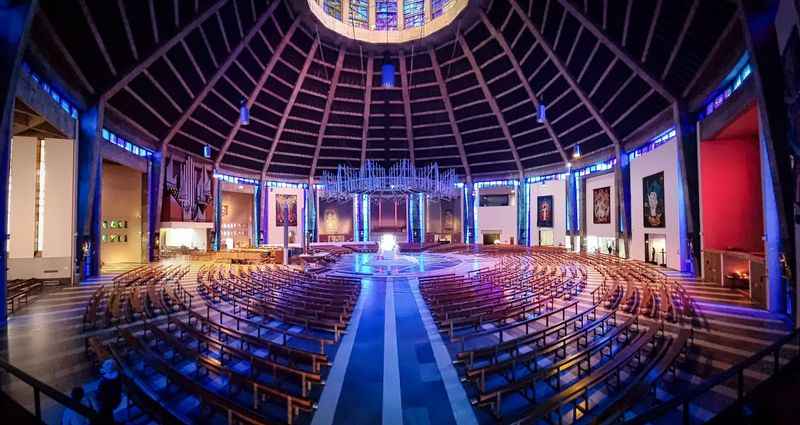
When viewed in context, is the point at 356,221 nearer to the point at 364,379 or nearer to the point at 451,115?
the point at 451,115

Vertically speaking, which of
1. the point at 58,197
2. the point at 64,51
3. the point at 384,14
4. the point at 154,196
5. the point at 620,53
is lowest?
the point at 58,197

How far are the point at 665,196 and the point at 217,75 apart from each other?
25.0 meters

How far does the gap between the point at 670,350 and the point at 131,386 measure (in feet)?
25.4

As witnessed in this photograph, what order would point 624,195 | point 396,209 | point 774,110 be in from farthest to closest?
point 396,209
point 624,195
point 774,110

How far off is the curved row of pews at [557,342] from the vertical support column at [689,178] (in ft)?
8.30

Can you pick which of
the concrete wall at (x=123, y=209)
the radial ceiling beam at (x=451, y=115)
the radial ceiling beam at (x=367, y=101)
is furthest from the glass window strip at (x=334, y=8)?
the concrete wall at (x=123, y=209)

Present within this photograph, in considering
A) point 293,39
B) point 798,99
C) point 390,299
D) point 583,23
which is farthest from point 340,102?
point 798,99

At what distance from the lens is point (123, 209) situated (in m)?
20.6

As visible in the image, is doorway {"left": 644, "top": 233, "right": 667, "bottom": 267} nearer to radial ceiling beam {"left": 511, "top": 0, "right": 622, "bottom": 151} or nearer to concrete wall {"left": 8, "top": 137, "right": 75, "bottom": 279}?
radial ceiling beam {"left": 511, "top": 0, "right": 622, "bottom": 151}

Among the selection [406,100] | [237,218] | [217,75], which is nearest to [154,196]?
[217,75]

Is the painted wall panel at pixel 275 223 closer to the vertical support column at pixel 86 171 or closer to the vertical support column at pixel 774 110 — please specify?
the vertical support column at pixel 86 171

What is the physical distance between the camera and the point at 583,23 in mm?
16016

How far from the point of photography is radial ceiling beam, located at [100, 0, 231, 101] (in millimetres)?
14664

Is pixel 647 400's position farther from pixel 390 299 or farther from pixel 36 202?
pixel 36 202
